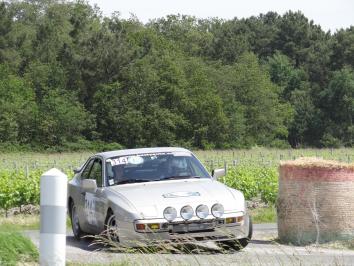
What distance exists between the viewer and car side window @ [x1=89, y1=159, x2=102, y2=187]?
44.0ft

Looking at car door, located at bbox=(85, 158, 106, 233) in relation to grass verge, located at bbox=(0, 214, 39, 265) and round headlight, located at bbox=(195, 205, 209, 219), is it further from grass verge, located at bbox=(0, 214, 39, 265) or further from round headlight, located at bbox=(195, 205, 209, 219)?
grass verge, located at bbox=(0, 214, 39, 265)

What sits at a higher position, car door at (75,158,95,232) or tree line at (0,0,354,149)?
tree line at (0,0,354,149)

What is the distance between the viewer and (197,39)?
111 m

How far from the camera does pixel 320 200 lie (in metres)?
13.4

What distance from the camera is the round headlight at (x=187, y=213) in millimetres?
11438

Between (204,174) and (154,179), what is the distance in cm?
80

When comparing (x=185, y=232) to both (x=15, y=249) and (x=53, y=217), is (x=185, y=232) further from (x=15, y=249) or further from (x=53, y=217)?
(x=53, y=217)

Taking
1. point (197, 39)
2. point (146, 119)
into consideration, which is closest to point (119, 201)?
point (146, 119)

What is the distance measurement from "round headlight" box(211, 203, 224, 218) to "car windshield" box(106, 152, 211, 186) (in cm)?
141

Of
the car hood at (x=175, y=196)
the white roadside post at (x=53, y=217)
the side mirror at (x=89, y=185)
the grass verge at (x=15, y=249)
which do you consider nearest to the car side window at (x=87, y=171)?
the side mirror at (x=89, y=185)

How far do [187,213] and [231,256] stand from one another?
2.98 metres

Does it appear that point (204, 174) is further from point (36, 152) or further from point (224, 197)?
point (36, 152)

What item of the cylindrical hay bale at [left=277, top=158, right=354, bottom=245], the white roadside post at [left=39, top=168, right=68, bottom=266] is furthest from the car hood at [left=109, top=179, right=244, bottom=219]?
the white roadside post at [left=39, top=168, right=68, bottom=266]

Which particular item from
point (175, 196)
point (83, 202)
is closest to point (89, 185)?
point (83, 202)
